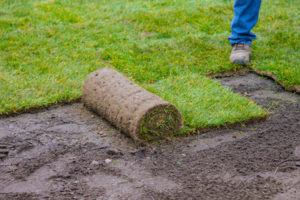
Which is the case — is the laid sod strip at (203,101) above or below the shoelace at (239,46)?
below

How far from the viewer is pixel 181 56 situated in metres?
4.51

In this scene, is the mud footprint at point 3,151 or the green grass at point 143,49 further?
the green grass at point 143,49

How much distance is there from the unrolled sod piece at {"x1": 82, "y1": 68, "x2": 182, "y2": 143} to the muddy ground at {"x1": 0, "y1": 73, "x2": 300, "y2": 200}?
0.34 ft

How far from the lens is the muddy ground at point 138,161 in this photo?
90.0 inches

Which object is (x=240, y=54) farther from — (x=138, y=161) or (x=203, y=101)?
(x=138, y=161)

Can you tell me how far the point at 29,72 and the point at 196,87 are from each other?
67.6 inches

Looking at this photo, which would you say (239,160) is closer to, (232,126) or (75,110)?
(232,126)

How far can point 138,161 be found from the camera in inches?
102

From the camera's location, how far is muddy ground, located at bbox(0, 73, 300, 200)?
2287mm

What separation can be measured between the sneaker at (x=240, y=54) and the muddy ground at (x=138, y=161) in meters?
1.12

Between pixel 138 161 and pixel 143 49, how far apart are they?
A: 231cm

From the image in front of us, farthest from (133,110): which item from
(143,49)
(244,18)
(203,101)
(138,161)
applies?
(244,18)

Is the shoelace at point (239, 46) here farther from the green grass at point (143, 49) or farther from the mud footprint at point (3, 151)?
the mud footprint at point (3, 151)

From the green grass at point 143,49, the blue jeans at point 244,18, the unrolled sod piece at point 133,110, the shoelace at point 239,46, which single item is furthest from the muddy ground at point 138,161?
the blue jeans at point 244,18
